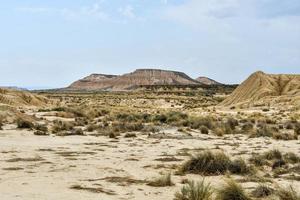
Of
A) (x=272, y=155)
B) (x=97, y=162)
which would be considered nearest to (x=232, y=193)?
(x=272, y=155)

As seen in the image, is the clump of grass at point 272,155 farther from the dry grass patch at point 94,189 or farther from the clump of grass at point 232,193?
the dry grass patch at point 94,189

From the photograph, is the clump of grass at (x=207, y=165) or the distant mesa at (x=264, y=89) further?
the distant mesa at (x=264, y=89)

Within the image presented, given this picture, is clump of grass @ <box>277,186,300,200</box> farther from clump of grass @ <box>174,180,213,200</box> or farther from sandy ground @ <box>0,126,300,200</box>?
sandy ground @ <box>0,126,300,200</box>

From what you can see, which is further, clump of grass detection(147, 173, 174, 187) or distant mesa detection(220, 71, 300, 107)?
distant mesa detection(220, 71, 300, 107)

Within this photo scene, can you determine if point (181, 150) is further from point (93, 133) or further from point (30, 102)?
point (30, 102)

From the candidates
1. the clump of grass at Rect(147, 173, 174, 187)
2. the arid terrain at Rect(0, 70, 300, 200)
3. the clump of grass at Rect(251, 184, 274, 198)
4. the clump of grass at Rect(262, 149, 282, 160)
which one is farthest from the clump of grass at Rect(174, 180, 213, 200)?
the clump of grass at Rect(262, 149, 282, 160)

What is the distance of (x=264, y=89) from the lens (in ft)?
220

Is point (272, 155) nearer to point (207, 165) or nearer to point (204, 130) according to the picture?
point (207, 165)

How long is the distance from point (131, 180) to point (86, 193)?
6.37ft

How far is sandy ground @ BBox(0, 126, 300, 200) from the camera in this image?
1143cm

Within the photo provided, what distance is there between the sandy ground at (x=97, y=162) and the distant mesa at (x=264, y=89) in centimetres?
3925

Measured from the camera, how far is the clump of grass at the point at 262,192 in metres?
10.9

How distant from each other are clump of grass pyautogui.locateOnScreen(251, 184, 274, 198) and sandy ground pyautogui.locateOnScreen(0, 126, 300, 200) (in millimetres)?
820

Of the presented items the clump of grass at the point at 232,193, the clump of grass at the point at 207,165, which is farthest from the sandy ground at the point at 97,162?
the clump of grass at the point at 232,193
